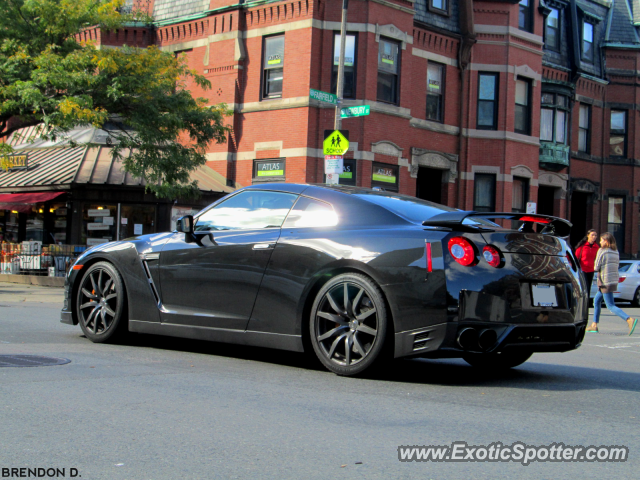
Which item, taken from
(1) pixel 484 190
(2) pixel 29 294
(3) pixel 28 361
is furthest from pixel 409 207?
(1) pixel 484 190

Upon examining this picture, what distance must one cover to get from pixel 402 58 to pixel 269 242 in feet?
60.1

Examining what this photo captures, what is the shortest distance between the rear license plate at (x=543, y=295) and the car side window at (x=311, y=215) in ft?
5.18

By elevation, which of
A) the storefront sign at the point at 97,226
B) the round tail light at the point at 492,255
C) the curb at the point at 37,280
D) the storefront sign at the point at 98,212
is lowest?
the curb at the point at 37,280

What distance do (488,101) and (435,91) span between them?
7.18 ft

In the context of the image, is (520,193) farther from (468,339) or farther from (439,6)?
(468,339)

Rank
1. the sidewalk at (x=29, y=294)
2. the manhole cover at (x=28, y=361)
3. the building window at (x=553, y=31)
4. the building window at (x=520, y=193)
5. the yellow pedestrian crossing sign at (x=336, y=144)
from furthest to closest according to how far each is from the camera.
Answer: the building window at (x=553, y=31) → the building window at (x=520, y=193) → the yellow pedestrian crossing sign at (x=336, y=144) → the sidewalk at (x=29, y=294) → the manhole cover at (x=28, y=361)

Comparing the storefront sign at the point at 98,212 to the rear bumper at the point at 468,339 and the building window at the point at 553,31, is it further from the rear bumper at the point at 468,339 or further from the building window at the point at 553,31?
the rear bumper at the point at 468,339

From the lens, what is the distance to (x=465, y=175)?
25750 millimetres

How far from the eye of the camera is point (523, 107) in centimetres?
2694

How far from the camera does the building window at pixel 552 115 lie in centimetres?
2861

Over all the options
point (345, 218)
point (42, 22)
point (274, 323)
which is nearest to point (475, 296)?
point (345, 218)

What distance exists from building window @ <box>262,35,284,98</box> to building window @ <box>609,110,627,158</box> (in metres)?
16.5

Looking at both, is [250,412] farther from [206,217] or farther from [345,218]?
[206,217]

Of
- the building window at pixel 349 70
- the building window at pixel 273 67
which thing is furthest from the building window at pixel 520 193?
the building window at pixel 273 67
